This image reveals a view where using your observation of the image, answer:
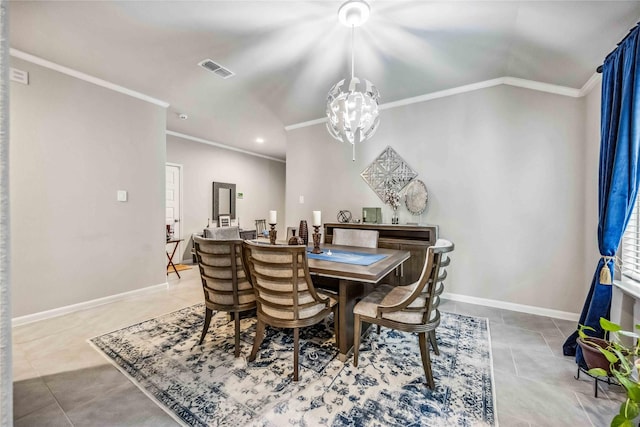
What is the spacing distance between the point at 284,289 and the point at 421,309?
0.93 m

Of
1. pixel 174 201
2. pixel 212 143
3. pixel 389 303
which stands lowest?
pixel 389 303

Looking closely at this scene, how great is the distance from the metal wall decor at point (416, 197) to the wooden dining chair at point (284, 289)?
217 centimetres

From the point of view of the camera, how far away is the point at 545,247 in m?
2.96

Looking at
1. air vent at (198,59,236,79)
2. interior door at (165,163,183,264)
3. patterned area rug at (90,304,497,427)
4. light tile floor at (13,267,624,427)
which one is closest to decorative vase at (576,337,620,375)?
light tile floor at (13,267,624,427)

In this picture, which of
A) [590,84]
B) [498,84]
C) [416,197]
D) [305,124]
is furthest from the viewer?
[305,124]

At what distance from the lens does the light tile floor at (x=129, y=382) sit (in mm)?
1524

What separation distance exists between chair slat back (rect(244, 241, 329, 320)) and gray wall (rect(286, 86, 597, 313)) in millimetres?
2377

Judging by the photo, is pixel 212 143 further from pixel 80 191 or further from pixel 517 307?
pixel 517 307

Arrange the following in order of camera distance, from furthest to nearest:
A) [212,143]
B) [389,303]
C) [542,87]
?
[212,143], [542,87], [389,303]

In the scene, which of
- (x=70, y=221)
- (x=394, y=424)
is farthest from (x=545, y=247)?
(x=70, y=221)

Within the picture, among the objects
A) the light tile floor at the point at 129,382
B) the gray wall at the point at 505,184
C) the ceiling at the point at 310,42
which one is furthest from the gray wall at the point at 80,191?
the gray wall at the point at 505,184

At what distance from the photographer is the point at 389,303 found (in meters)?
2.00

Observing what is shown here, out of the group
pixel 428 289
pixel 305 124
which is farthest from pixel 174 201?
pixel 428 289

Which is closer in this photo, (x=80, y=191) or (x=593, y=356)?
(x=593, y=356)
